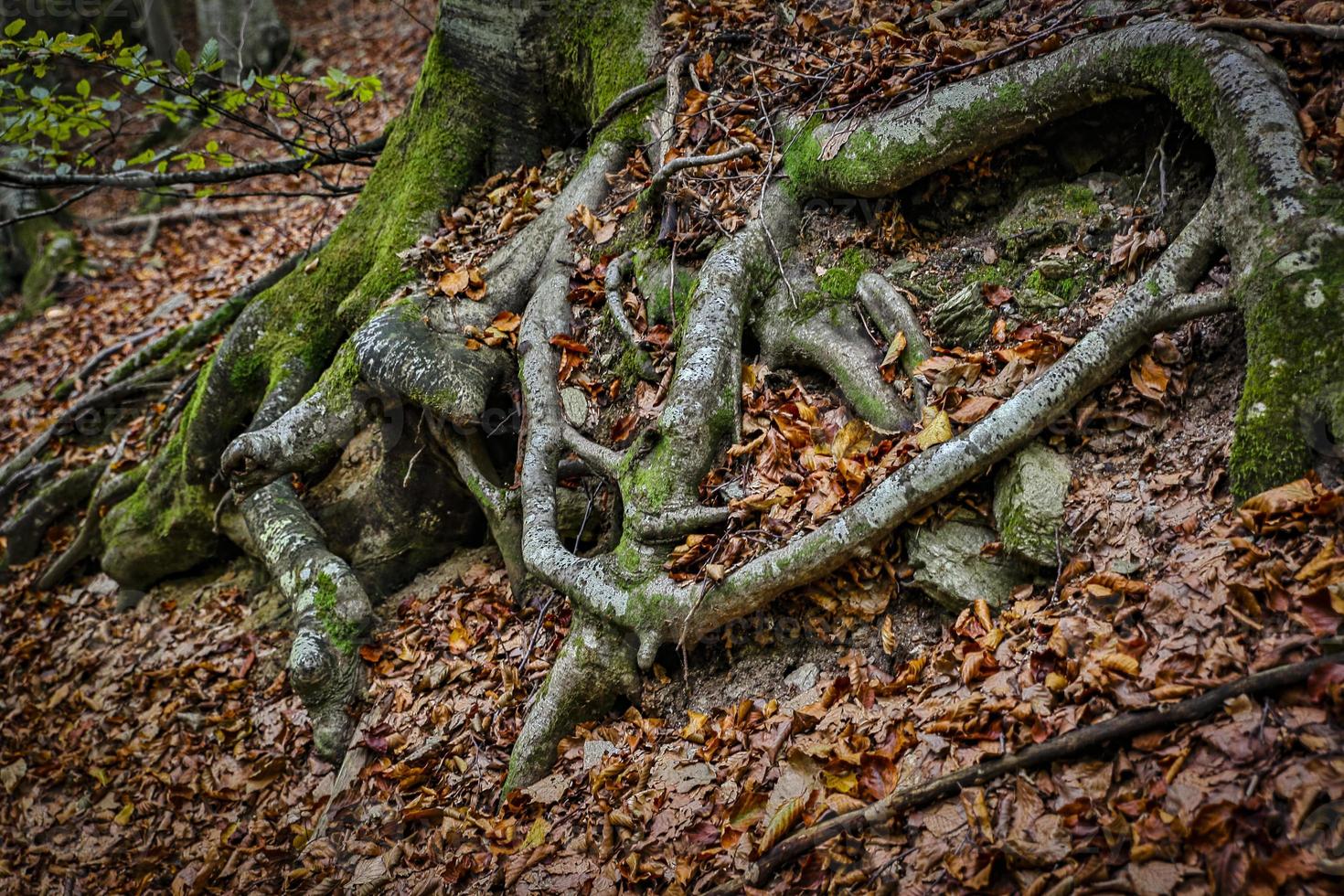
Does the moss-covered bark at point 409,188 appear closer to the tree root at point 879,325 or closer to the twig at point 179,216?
the tree root at point 879,325

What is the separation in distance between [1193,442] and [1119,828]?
1.53 meters

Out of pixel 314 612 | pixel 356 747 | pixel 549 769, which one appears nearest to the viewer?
pixel 549 769

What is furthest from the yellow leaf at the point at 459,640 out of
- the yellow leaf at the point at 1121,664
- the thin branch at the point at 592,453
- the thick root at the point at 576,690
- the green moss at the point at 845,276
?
the yellow leaf at the point at 1121,664

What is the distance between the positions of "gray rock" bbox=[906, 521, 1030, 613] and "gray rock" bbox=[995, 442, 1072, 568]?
110mm

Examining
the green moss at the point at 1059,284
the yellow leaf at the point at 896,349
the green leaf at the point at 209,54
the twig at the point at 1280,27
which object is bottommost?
the yellow leaf at the point at 896,349

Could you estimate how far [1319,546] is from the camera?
95.0 inches

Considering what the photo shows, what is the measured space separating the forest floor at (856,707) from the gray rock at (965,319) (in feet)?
0.23

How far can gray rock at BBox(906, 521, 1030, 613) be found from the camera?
10.3 ft

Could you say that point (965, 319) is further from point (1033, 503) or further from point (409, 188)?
point (409, 188)

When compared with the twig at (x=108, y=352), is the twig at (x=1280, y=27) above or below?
above

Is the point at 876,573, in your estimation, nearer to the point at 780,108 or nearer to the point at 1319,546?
the point at 1319,546

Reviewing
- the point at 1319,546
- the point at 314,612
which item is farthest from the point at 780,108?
the point at 314,612

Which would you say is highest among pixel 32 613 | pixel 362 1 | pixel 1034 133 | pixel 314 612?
pixel 362 1

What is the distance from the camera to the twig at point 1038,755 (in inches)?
86.7
